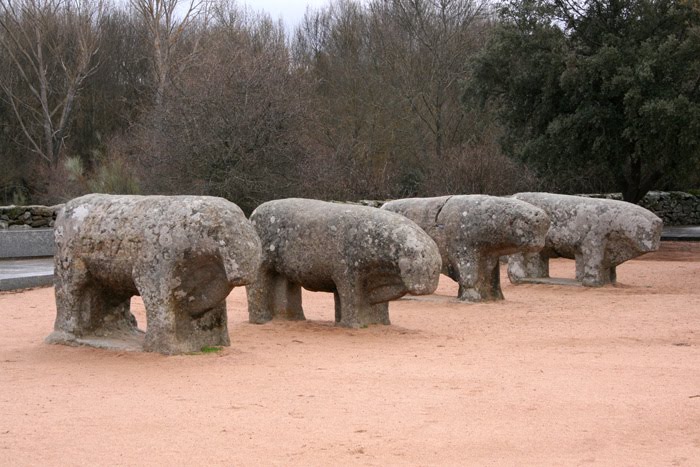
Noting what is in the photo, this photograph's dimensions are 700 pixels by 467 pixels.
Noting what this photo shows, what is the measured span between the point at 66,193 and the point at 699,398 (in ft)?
81.6

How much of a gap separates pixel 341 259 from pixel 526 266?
6151mm

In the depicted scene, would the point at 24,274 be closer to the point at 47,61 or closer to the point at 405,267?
the point at 405,267

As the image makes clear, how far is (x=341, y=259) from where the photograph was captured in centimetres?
991

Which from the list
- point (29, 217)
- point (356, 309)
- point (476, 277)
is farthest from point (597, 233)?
point (29, 217)

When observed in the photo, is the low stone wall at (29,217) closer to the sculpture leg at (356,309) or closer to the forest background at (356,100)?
the forest background at (356,100)

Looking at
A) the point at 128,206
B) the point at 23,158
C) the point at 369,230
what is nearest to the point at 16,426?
the point at 128,206

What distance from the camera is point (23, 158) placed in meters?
35.4

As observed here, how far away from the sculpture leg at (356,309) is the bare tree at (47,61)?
26.2 m

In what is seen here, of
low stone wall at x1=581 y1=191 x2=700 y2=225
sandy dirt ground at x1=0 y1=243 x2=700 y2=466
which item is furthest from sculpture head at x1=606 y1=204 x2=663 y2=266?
low stone wall at x1=581 y1=191 x2=700 y2=225

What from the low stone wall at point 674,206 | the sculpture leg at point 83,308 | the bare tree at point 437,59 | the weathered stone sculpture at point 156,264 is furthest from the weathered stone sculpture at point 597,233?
the bare tree at point 437,59

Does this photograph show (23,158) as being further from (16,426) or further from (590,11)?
(16,426)

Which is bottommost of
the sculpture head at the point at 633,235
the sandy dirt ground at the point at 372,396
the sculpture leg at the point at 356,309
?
the sandy dirt ground at the point at 372,396

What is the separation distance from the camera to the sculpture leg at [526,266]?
1517 centimetres

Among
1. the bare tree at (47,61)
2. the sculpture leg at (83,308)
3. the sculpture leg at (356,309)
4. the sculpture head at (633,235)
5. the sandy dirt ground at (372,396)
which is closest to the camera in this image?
the sandy dirt ground at (372,396)
